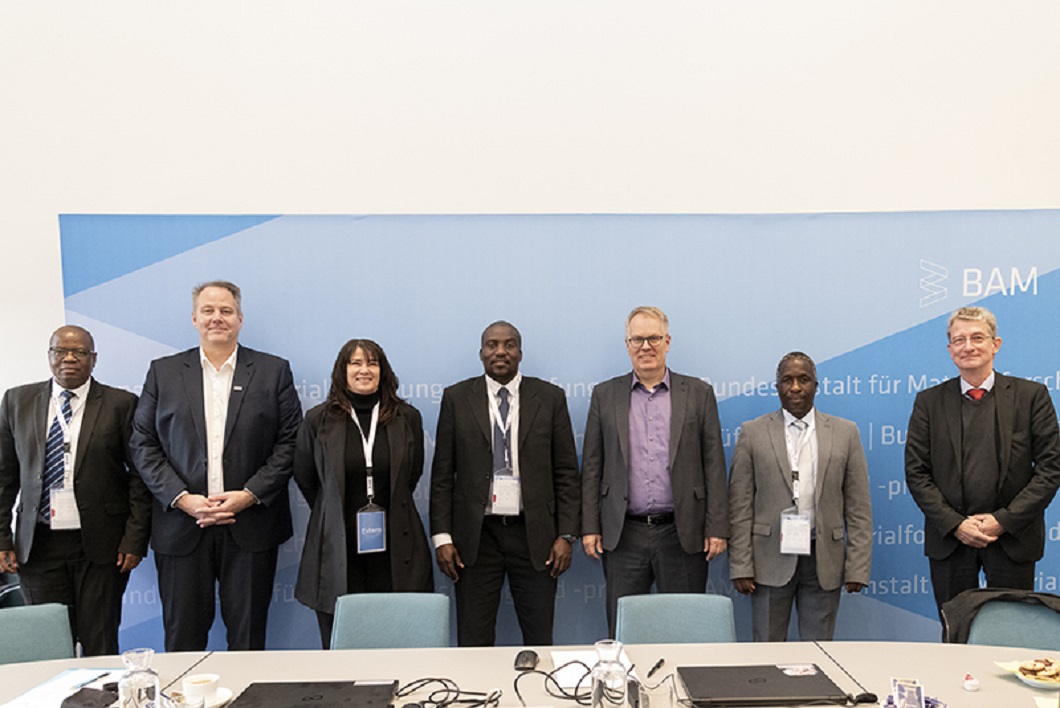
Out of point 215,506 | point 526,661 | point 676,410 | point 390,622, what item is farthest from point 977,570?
point 215,506

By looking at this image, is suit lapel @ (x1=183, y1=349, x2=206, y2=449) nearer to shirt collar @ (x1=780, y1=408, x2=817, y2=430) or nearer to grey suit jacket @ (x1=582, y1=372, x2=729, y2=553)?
grey suit jacket @ (x1=582, y1=372, x2=729, y2=553)

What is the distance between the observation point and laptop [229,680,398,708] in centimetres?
223

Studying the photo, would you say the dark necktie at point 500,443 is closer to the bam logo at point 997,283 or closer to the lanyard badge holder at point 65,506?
the lanyard badge holder at point 65,506

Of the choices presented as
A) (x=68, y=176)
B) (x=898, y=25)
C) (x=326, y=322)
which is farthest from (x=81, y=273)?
(x=898, y=25)

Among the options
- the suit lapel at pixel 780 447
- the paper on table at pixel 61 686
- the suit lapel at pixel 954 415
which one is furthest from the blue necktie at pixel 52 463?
the suit lapel at pixel 954 415

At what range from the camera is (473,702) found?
226 cm

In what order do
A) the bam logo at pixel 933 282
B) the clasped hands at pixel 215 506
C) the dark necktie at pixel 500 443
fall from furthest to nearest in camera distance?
1. the bam logo at pixel 933 282
2. the dark necktie at pixel 500 443
3. the clasped hands at pixel 215 506

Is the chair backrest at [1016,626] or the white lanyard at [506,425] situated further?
the white lanyard at [506,425]

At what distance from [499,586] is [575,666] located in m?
1.60

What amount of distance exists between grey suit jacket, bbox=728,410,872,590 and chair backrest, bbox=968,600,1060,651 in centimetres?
93

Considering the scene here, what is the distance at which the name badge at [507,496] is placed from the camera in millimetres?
3930

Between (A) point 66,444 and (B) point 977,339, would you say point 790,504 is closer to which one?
(B) point 977,339

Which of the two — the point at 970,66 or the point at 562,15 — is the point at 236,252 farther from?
the point at 970,66

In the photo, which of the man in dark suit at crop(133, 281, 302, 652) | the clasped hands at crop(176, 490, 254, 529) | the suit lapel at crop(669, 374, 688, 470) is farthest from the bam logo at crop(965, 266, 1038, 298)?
the clasped hands at crop(176, 490, 254, 529)
